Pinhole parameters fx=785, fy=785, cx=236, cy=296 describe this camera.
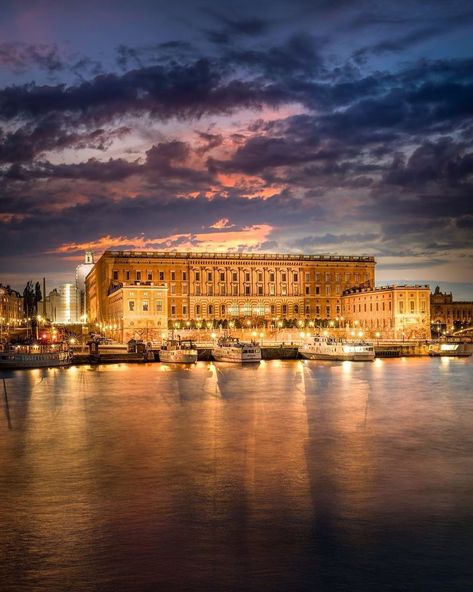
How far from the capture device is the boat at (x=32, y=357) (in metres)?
89.9

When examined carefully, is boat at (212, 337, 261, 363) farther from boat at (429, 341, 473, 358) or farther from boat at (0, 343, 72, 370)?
boat at (429, 341, 473, 358)

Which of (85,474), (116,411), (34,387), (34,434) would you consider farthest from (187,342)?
(85,474)

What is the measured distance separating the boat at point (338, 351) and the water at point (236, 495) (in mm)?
48504

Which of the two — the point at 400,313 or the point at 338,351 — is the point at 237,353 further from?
the point at 400,313

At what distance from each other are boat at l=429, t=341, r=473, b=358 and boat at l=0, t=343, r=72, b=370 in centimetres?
5470

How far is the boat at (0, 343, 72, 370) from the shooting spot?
295 ft

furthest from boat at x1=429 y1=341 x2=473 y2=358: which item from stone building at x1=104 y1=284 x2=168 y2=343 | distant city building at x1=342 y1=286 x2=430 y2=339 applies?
stone building at x1=104 y1=284 x2=168 y2=343

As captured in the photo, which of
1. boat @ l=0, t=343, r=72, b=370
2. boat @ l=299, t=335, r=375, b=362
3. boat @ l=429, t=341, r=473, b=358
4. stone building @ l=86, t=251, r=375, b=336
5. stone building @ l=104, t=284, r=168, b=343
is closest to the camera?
A: boat @ l=0, t=343, r=72, b=370

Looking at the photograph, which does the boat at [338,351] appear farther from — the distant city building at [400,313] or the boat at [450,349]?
the distant city building at [400,313]

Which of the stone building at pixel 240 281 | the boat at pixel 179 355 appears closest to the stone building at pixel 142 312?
the stone building at pixel 240 281

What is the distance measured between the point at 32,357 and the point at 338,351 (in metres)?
38.6

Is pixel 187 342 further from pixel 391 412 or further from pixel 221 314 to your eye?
pixel 391 412

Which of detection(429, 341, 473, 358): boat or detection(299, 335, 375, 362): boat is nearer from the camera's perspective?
detection(299, 335, 375, 362): boat

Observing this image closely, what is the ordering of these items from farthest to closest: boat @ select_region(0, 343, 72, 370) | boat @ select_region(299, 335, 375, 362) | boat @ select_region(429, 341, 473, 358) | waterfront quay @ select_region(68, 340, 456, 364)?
boat @ select_region(429, 341, 473, 358)
boat @ select_region(299, 335, 375, 362)
waterfront quay @ select_region(68, 340, 456, 364)
boat @ select_region(0, 343, 72, 370)
